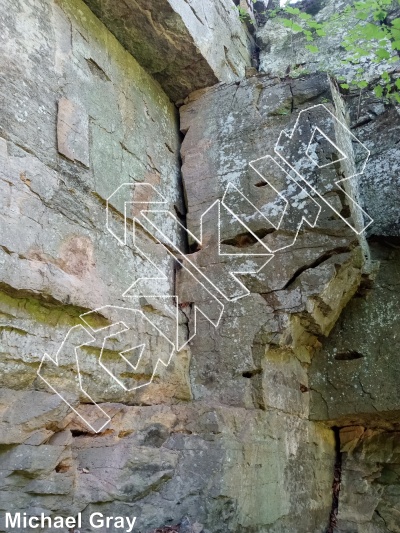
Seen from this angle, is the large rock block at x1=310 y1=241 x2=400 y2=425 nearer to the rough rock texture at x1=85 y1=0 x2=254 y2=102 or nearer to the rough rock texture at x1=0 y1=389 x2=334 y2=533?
the rough rock texture at x1=0 y1=389 x2=334 y2=533

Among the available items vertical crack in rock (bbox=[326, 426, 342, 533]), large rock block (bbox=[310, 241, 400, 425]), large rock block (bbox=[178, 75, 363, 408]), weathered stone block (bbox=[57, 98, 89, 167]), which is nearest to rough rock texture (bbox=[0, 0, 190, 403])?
weathered stone block (bbox=[57, 98, 89, 167])

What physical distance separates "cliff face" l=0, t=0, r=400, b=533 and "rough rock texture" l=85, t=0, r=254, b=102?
18 mm

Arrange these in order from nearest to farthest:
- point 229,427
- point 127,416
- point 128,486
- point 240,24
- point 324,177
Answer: point 128,486 → point 127,416 → point 229,427 → point 324,177 → point 240,24

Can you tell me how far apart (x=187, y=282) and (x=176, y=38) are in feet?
6.32

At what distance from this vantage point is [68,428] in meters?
2.69

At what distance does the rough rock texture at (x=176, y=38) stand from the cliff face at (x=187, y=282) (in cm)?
2

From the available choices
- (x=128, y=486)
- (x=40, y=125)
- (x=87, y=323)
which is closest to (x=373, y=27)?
(x=40, y=125)

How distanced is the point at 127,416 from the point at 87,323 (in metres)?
0.61

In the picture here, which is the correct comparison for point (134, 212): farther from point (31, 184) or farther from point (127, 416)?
point (127, 416)

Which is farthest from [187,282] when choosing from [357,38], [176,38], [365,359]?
[357,38]

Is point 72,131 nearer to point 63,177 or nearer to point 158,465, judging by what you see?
point 63,177

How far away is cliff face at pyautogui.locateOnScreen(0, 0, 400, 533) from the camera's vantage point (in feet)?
8.71

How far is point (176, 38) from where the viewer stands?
401 centimetres

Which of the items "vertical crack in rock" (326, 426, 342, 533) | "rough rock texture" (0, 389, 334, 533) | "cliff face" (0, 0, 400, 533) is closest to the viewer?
"rough rock texture" (0, 389, 334, 533)
